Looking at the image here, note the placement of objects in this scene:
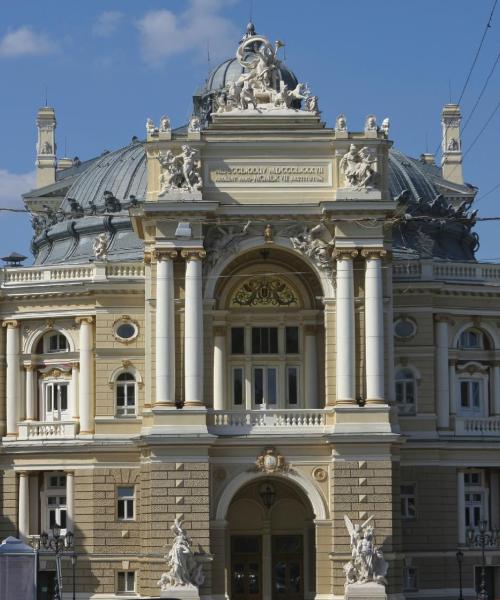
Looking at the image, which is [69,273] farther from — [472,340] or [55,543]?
[472,340]

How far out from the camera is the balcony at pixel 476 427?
74.0 meters

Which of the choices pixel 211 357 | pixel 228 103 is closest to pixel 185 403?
pixel 211 357

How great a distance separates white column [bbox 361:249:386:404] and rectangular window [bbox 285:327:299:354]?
15.2 ft

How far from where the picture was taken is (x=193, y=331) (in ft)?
219

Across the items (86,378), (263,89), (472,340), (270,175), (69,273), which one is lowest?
(86,378)

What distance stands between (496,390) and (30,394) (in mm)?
17461

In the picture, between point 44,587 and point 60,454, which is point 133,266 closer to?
point 60,454

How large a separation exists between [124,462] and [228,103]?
1344 cm

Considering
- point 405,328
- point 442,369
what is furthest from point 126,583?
point 442,369

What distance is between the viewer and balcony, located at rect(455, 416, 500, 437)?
243 ft

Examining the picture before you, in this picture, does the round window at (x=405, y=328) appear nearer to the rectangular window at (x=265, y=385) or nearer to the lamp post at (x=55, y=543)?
the rectangular window at (x=265, y=385)

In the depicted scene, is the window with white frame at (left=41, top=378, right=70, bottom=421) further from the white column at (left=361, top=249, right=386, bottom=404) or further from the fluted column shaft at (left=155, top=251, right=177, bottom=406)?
the white column at (left=361, top=249, right=386, bottom=404)

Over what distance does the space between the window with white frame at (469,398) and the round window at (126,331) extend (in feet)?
40.9

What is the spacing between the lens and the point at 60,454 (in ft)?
239
